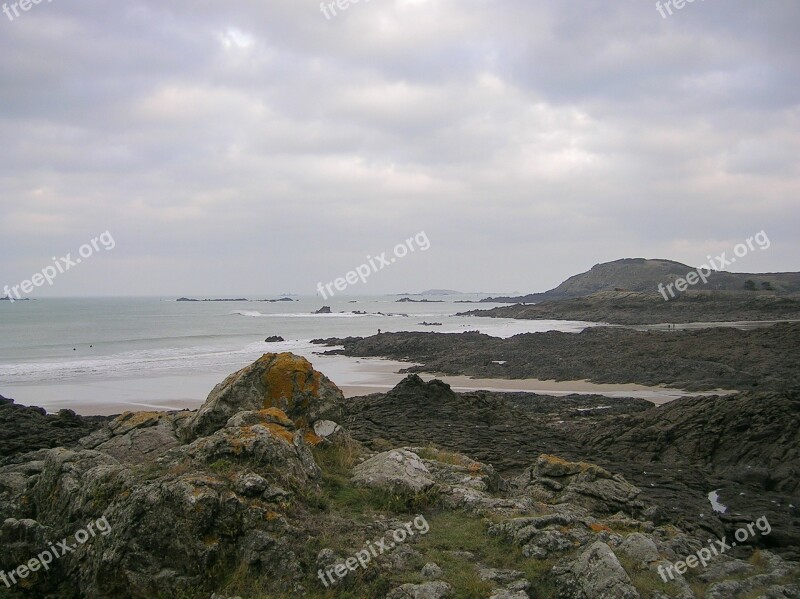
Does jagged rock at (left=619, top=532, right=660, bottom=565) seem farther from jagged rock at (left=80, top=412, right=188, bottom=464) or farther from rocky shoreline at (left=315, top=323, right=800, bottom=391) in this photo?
rocky shoreline at (left=315, top=323, right=800, bottom=391)

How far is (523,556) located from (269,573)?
8.55 ft

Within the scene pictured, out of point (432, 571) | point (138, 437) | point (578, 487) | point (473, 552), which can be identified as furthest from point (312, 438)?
point (578, 487)

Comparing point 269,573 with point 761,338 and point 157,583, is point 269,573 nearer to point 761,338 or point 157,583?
point 157,583

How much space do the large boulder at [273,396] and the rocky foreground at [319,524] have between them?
27 mm

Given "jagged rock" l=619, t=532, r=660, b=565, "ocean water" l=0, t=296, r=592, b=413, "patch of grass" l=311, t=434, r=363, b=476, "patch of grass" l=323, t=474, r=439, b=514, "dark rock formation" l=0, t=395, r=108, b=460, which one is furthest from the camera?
"ocean water" l=0, t=296, r=592, b=413

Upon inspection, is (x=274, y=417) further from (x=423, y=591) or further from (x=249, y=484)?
(x=423, y=591)

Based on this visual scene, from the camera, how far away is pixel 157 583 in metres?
5.34
